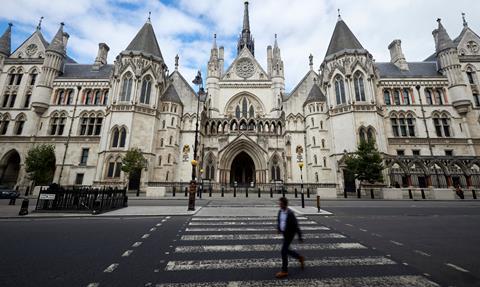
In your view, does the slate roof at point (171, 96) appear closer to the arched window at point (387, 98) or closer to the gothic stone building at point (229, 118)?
the gothic stone building at point (229, 118)

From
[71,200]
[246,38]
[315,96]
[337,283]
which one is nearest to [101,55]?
[246,38]

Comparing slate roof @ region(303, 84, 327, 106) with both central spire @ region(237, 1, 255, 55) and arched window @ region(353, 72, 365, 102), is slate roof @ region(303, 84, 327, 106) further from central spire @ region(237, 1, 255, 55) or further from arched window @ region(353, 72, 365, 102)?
central spire @ region(237, 1, 255, 55)

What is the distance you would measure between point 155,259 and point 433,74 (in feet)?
138

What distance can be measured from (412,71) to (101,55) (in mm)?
50695

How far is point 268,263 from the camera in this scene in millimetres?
3889

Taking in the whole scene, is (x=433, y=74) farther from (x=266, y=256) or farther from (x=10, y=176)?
(x=10, y=176)

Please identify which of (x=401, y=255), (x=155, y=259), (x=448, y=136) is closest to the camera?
(x=155, y=259)

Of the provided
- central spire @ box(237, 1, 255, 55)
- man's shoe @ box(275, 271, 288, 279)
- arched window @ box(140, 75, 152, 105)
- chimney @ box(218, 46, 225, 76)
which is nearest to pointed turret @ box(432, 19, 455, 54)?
central spire @ box(237, 1, 255, 55)

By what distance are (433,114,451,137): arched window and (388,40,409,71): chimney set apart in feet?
29.6

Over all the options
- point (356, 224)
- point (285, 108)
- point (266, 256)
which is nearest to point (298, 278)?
point (266, 256)

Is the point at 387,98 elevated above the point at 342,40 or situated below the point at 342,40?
below

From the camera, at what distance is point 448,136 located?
89.4ft

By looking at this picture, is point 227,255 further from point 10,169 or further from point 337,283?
point 10,169

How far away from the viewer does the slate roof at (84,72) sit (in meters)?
30.4
